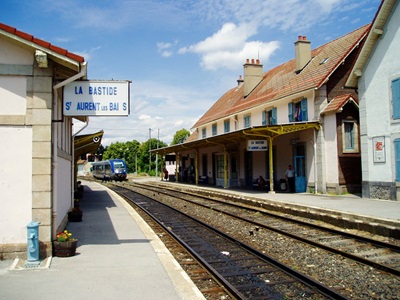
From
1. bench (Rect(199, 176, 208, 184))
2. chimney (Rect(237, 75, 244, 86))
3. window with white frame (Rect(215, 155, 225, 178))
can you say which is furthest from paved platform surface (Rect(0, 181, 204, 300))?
chimney (Rect(237, 75, 244, 86))

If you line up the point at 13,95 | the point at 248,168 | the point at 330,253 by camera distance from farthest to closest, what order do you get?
the point at 248,168 → the point at 330,253 → the point at 13,95

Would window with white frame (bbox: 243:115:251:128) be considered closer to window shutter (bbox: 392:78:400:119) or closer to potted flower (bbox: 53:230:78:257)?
window shutter (bbox: 392:78:400:119)

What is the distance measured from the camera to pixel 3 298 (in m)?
4.82

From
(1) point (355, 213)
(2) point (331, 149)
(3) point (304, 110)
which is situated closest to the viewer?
(1) point (355, 213)

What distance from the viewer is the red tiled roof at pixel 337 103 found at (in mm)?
18547

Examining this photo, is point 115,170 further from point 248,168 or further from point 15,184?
point 15,184

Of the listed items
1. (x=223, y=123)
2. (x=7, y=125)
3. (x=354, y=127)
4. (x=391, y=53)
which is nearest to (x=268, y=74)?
(x=223, y=123)

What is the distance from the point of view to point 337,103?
18.9 meters

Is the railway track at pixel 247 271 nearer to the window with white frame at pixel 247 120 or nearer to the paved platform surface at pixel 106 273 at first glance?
the paved platform surface at pixel 106 273

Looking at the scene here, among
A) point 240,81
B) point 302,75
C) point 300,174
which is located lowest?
point 300,174

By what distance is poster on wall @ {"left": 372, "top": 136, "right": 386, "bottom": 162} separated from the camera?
51.2 feet

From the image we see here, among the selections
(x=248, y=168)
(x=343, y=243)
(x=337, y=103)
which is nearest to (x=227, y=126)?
(x=248, y=168)

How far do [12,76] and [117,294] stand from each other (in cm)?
433

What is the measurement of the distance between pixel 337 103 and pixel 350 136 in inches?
73.2
